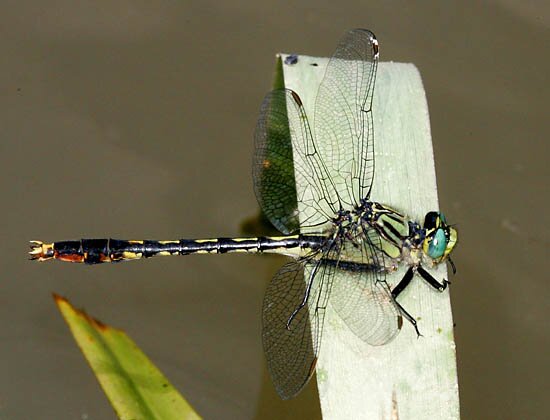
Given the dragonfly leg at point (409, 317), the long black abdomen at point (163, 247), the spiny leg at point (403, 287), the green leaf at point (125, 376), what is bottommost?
the green leaf at point (125, 376)

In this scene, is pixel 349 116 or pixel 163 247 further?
pixel 163 247

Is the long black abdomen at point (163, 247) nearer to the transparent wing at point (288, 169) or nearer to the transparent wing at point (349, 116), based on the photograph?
the transparent wing at point (288, 169)

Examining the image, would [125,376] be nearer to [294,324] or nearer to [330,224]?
[294,324]

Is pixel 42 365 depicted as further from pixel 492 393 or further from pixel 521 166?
pixel 521 166

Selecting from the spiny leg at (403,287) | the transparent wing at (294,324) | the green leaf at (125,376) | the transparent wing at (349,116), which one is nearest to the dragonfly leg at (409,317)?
the spiny leg at (403,287)

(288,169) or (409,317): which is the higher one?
(288,169)

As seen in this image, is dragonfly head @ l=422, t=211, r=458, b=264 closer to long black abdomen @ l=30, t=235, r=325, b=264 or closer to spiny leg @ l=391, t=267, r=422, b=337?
spiny leg @ l=391, t=267, r=422, b=337

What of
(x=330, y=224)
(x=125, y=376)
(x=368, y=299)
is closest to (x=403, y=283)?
(x=368, y=299)
